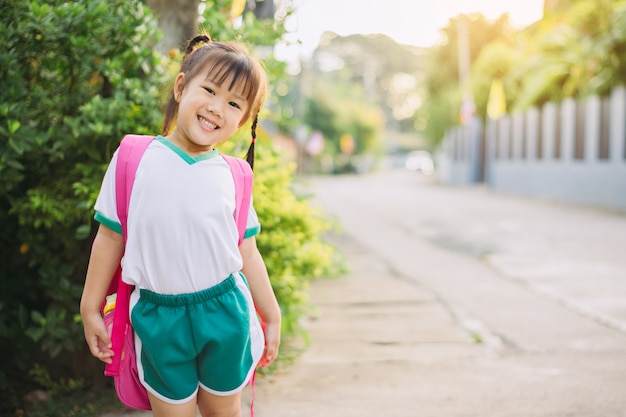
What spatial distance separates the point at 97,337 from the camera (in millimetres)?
2152

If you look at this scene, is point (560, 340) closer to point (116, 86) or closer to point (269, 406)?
point (269, 406)

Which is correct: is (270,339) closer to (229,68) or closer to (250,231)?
(250,231)

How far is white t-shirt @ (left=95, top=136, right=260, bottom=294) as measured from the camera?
2057 mm

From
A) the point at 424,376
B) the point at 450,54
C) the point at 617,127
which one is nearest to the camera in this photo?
the point at 424,376

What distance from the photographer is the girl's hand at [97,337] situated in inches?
84.0

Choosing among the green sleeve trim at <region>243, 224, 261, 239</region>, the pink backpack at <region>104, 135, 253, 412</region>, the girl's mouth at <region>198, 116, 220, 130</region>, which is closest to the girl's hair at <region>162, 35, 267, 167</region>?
the girl's mouth at <region>198, 116, 220, 130</region>

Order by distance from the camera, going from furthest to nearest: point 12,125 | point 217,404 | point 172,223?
1. point 12,125
2. point 217,404
3. point 172,223

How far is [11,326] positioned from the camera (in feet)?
12.1

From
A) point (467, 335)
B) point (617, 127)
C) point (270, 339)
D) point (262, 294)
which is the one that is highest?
point (617, 127)

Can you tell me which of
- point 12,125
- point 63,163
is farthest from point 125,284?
point 63,163

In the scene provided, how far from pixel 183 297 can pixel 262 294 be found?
310 millimetres

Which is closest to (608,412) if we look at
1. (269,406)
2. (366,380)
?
(366,380)

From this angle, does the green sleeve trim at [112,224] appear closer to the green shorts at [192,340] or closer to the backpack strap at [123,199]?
the backpack strap at [123,199]

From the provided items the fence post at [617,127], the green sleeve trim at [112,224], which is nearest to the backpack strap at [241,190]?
the green sleeve trim at [112,224]
